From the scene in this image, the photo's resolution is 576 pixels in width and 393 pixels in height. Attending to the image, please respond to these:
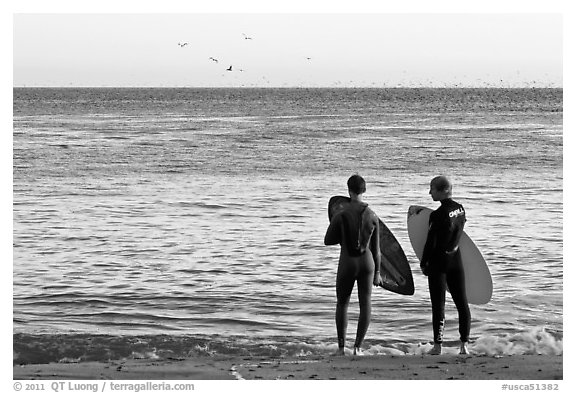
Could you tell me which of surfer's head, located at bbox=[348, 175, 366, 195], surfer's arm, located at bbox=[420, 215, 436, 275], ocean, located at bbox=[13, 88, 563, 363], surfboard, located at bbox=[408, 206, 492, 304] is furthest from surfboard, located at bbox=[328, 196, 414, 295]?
surfer's head, located at bbox=[348, 175, 366, 195]

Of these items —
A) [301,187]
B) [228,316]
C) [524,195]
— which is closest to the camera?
[228,316]

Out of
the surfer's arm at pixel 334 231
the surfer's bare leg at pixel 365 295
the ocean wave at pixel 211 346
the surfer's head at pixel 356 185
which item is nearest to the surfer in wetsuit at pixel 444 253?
the surfer's bare leg at pixel 365 295

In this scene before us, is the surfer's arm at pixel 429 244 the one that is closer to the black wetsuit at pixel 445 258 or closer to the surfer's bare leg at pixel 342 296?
the black wetsuit at pixel 445 258

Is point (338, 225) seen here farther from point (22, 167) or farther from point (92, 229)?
point (22, 167)

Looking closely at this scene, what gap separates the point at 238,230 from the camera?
1984cm

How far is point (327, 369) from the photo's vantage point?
909cm

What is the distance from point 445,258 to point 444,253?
51mm

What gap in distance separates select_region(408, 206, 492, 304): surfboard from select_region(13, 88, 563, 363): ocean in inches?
27.5

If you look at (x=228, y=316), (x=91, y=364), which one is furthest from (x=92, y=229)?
(x=91, y=364)

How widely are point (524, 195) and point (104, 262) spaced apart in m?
12.8

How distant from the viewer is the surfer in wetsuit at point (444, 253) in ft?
30.7

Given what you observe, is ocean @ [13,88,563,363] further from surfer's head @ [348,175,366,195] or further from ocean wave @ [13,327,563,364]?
surfer's head @ [348,175,366,195]

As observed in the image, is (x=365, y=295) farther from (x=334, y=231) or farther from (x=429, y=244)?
(x=429, y=244)
